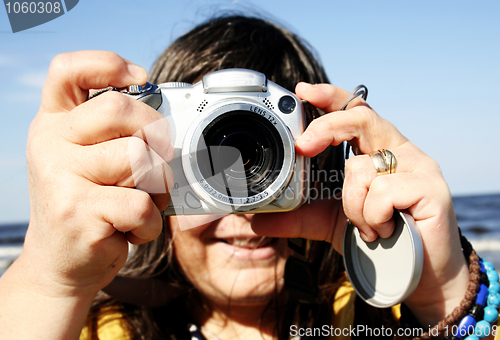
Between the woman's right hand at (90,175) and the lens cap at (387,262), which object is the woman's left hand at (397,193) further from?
the woman's right hand at (90,175)

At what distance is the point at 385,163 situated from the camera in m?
0.91

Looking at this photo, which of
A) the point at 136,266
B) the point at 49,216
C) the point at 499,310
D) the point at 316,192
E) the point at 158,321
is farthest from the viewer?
the point at 136,266

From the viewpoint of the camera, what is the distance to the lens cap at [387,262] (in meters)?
0.83

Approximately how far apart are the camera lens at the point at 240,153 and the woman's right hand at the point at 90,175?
0.10 meters

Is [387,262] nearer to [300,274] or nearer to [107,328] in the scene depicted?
[300,274]

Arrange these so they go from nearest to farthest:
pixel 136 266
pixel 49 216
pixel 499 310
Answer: pixel 49 216 → pixel 499 310 → pixel 136 266

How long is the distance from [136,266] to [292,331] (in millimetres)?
738

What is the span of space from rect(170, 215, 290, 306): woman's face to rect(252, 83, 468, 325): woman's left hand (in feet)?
1.44

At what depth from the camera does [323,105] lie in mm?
1040

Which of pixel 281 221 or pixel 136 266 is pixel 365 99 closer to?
pixel 281 221

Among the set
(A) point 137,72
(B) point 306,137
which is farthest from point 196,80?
(B) point 306,137

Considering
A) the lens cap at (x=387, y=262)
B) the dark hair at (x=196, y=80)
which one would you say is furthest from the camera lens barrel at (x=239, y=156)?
the dark hair at (x=196, y=80)

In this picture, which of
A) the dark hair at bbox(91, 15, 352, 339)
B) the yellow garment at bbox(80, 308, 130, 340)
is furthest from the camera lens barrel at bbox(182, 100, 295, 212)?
the yellow garment at bbox(80, 308, 130, 340)

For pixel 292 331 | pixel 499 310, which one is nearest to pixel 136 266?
pixel 292 331
